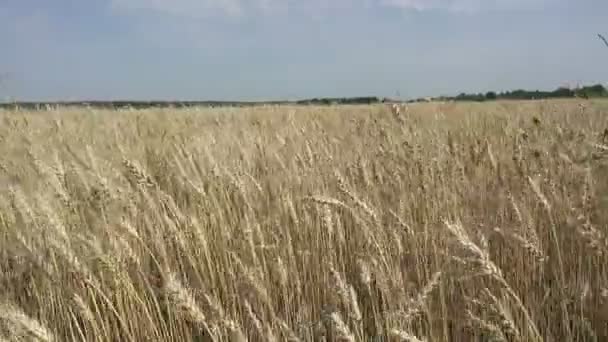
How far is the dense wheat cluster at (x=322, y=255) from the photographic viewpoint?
3.67 feet

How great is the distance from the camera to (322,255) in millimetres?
1543

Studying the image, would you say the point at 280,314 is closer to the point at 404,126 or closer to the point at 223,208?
the point at 223,208

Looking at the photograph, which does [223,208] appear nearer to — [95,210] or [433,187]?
[95,210]

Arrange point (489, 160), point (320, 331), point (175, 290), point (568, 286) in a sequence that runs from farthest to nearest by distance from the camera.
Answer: point (489, 160) → point (568, 286) → point (320, 331) → point (175, 290)

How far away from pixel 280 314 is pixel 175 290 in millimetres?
556

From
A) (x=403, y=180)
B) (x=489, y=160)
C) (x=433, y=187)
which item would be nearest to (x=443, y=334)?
(x=433, y=187)

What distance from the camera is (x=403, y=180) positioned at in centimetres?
199

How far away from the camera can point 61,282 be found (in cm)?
134

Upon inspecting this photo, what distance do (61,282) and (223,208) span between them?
65cm

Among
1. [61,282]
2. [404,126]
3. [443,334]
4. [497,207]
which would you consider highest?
[404,126]

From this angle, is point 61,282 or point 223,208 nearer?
point 61,282

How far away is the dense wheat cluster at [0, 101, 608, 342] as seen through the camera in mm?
1120

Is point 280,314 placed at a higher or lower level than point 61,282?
lower

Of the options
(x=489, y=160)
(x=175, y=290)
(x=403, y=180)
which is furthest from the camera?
(x=489, y=160)
